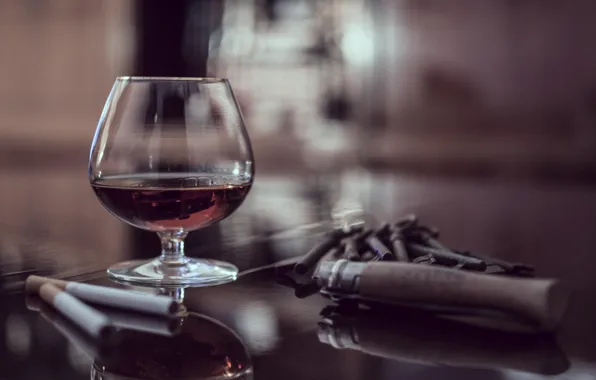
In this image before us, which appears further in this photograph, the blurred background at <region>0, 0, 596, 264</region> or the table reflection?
the blurred background at <region>0, 0, 596, 264</region>

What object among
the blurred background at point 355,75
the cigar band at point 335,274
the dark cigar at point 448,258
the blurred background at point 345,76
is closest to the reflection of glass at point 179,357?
the cigar band at point 335,274

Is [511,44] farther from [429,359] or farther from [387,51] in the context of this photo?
[429,359]

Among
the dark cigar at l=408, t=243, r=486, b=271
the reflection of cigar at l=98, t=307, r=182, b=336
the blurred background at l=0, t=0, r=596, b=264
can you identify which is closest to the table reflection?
the reflection of cigar at l=98, t=307, r=182, b=336

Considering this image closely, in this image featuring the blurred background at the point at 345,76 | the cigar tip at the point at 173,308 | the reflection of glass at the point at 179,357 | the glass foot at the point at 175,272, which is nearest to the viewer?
the reflection of glass at the point at 179,357

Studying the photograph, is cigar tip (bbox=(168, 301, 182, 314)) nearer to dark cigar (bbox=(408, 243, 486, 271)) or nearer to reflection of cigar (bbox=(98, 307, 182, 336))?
reflection of cigar (bbox=(98, 307, 182, 336))

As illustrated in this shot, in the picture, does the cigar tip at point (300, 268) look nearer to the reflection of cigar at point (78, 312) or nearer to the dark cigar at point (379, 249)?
the dark cigar at point (379, 249)

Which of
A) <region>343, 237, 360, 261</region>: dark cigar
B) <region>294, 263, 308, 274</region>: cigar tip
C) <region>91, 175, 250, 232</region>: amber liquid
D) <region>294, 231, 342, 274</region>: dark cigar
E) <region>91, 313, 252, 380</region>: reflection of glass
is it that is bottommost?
<region>294, 263, 308, 274</region>: cigar tip
